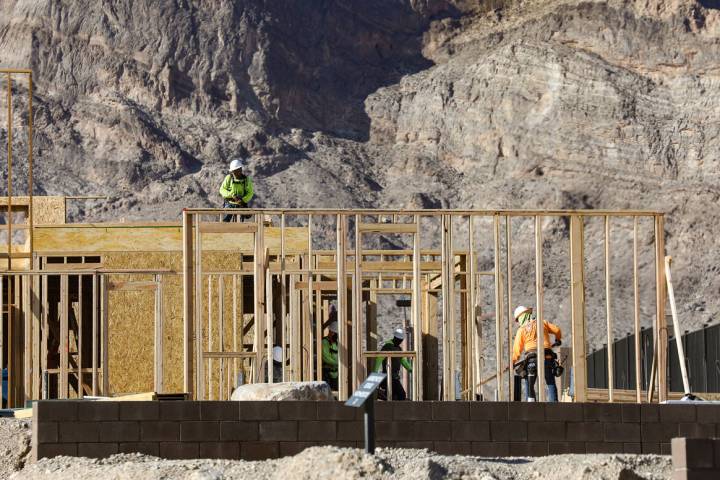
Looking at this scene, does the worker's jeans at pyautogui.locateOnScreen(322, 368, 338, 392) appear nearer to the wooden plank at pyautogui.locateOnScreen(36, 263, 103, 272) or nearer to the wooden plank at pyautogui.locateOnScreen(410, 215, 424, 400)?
the wooden plank at pyautogui.locateOnScreen(410, 215, 424, 400)

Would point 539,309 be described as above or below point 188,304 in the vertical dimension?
below

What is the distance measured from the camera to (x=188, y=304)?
12617mm

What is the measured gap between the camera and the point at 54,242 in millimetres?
18656

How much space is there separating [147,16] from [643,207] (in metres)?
22.7

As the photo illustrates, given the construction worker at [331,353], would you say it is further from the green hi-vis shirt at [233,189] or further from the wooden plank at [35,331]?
the wooden plank at [35,331]

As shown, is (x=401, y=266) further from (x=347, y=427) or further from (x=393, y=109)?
(x=393, y=109)

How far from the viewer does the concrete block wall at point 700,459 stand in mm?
9516

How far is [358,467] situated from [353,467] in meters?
0.04

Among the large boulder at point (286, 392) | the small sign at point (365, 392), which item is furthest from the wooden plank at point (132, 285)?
the small sign at point (365, 392)

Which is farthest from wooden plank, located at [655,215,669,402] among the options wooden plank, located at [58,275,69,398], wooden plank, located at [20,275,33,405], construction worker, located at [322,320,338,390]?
wooden plank, located at [20,275,33,405]

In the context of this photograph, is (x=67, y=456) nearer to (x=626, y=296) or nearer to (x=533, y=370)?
(x=533, y=370)

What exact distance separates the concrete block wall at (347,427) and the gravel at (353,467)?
247 millimetres

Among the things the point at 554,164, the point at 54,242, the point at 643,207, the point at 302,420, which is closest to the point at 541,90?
the point at 554,164

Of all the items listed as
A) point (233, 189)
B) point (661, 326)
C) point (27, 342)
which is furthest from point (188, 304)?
point (233, 189)
